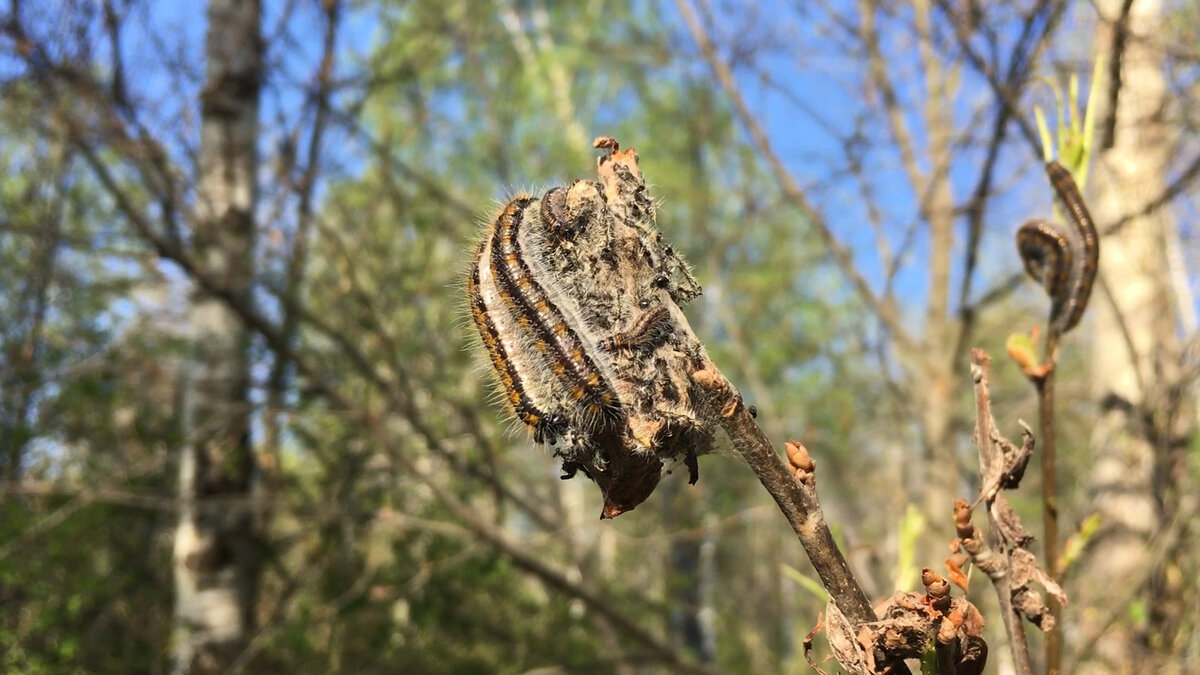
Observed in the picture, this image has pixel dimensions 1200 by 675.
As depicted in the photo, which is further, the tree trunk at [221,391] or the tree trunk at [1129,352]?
the tree trunk at [221,391]

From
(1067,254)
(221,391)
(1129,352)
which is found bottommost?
(1067,254)

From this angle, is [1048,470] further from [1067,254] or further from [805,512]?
[805,512]

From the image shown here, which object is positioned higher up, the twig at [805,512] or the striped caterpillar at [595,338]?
the striped caterpillar at [595,338]

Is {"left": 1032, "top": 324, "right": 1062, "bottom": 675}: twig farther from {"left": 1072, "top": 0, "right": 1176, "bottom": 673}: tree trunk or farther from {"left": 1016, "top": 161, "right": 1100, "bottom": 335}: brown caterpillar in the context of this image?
{"left": 1072, "top": 0, "right": 1176, "bottom": 673}: tree trunk

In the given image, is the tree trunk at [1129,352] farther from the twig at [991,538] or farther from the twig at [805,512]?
the twig at [805,512]

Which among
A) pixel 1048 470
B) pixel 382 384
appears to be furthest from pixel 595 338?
pixel 382 384

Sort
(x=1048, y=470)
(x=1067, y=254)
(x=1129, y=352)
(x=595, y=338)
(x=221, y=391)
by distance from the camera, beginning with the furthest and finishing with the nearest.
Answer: (x=221, y=391), (x=1129, y=352), (x=1067, y=254), (x=1048, y=470), (x=595, y=338)

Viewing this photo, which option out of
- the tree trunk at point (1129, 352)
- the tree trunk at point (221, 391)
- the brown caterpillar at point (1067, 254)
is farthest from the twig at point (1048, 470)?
the tree trunk at point (221, 391)
